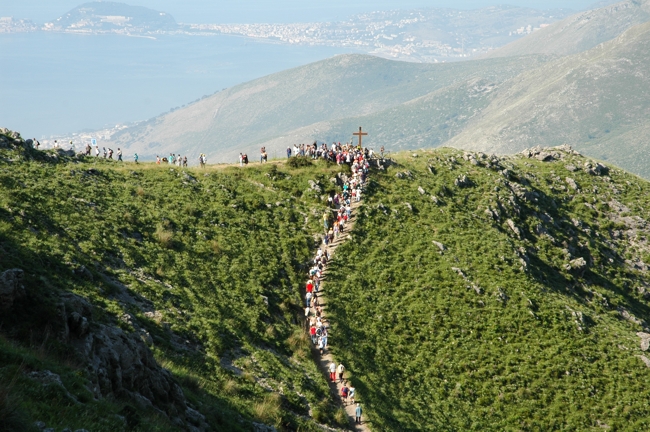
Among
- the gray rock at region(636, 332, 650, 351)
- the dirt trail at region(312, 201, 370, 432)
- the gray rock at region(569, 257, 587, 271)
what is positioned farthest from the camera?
the gray rock at region(569, 257, 587, 271)

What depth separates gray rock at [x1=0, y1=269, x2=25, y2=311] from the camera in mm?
19438

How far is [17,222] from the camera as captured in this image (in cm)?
3338

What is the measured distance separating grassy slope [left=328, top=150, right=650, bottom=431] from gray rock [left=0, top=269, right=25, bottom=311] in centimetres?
2009

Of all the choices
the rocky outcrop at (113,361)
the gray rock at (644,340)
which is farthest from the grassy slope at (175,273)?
the gray rock at (644,340)

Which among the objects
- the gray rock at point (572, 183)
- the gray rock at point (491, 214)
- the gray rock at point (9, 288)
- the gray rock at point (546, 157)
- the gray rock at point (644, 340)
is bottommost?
the gray rock at point (644, 340)

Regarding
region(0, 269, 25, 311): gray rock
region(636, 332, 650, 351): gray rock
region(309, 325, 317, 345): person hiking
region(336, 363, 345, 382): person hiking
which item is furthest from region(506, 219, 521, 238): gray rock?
region(0, 269, 25, 311): gray rock

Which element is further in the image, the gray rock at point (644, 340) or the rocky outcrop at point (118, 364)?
the gray rock at point (644, 340)

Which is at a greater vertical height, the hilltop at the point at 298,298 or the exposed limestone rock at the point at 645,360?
the hilltop at the point at 298,298

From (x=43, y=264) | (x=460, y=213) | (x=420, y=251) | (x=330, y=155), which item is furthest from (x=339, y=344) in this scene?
(x=330, y=155)

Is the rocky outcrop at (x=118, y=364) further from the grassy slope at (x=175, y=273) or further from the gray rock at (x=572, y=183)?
the gray rock at (x=572, y=183)

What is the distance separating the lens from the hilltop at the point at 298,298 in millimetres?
20547

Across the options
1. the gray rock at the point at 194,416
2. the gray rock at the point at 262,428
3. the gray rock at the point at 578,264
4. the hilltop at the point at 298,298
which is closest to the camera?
the hilltop at the point at 298,298

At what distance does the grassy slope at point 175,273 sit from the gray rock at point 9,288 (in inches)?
17.3

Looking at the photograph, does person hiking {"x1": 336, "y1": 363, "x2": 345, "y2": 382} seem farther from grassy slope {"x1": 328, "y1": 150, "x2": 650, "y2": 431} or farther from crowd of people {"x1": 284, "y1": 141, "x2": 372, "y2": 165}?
crowd of people {"x1": 284, "y1": 141, "x2": 372, "y2": 165}
